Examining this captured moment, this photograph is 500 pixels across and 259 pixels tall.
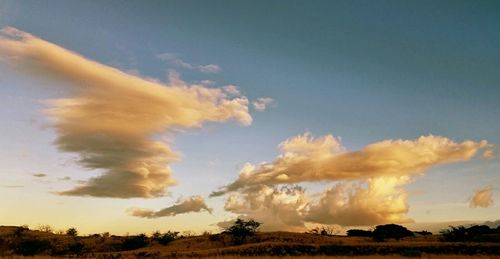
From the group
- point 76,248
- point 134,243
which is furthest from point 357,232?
point 76,248

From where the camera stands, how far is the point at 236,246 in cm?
6194

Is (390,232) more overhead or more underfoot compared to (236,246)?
more overhead

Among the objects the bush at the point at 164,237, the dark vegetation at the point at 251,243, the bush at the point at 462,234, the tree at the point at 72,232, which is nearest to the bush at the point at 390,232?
the dark vegetation at the point at 251,243

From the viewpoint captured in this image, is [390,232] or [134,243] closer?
[134,243]

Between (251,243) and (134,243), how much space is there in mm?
19459

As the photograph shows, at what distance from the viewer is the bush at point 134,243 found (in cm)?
7381

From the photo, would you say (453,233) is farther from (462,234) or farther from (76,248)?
(76,248)

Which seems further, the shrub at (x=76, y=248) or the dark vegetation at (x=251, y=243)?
the shrub at (x=76, y=248)

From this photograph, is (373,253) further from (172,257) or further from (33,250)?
(33,250)

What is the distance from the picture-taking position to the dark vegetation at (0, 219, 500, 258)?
2096 inches

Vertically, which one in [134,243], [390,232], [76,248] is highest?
[390,232]

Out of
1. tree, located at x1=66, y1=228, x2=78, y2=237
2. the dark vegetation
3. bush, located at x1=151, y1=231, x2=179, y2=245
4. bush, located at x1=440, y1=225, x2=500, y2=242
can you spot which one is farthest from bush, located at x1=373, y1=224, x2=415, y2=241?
tree, located at x1=66, y1=228, x2=78, y2=237

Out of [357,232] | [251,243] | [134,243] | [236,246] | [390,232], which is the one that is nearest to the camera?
[236,246]

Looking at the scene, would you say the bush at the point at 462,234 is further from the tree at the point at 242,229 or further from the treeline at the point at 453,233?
the tree at the point at 242,229
